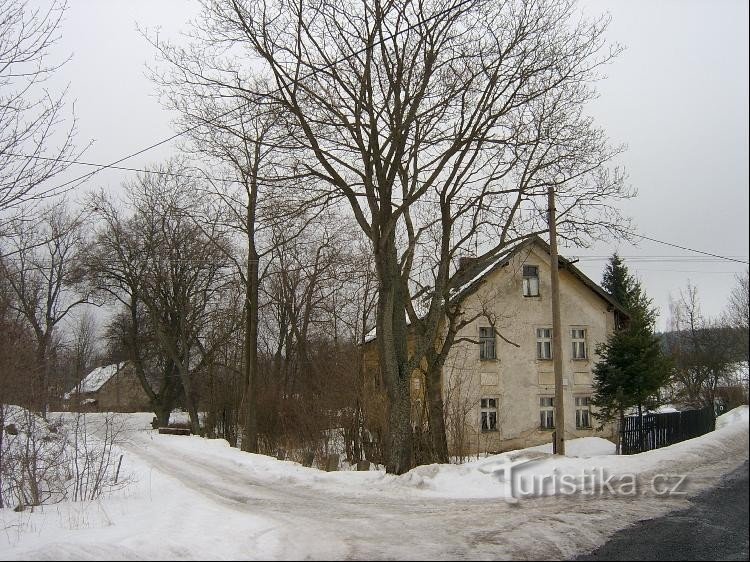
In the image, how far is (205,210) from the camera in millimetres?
29406

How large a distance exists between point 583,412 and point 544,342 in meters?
3.77

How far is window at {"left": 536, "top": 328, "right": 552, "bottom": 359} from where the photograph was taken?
103 ft

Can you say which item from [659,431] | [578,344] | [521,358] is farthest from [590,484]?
[578,344]

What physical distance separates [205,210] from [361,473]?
57.5 ft

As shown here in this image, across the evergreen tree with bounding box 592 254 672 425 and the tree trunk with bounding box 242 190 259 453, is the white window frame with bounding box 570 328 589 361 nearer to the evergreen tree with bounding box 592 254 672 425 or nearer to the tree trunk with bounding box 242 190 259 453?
the evergreen tree with bounding box 592 254 672 425

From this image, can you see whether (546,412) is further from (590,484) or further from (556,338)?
(590,484)

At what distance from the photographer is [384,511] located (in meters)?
10.5

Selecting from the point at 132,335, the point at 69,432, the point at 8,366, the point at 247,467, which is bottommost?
the point at 247,467

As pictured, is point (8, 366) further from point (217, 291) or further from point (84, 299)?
point (84, 299)

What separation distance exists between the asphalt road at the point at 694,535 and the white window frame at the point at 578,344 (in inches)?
895

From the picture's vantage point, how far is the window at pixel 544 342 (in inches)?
1232

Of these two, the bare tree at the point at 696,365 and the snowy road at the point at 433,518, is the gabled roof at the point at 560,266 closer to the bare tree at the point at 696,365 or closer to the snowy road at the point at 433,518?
the bare tree at the point at 696,365

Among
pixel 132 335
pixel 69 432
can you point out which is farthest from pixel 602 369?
pixel 132 335

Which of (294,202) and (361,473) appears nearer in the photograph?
(361,473)
